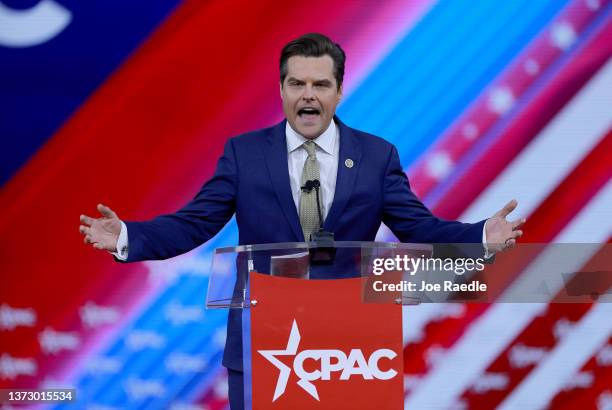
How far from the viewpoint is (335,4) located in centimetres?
349

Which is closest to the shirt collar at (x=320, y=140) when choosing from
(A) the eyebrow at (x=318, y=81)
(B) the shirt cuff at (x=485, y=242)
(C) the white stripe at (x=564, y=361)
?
(A) the eyebrow at (x=318, y=81)

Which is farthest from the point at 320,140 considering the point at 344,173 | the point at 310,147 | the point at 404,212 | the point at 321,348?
the point at 321,348

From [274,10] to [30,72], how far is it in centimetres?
96

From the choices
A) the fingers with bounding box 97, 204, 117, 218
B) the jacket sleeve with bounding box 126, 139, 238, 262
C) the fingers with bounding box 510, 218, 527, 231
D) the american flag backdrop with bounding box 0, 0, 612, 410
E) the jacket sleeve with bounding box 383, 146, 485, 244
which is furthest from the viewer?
the american flag backdrop with bounding box 0, 0, 612, 410

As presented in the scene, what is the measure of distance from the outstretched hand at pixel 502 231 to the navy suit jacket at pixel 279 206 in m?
0.05

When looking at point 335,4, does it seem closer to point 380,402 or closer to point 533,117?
point 533,117

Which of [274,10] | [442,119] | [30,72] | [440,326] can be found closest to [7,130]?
[30,72]

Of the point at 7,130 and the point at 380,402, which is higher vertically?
the point at 7,130

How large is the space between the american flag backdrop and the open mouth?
1030 millimetres

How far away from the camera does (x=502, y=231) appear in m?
2.07

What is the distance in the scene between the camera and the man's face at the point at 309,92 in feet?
7.96

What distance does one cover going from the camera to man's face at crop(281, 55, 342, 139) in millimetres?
2426

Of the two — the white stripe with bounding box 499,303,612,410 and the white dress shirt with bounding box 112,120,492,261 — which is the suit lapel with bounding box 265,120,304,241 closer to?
the white dress shirt with bounding box 112,120,492,261

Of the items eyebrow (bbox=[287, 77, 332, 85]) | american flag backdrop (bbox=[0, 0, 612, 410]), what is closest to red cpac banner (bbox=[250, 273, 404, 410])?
eyebrow (bbox=[287, 77, 332, 85])
